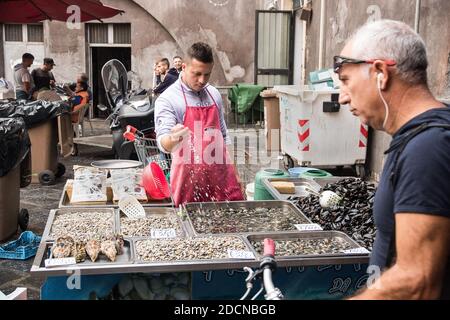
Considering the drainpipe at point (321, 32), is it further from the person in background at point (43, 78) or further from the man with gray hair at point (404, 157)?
the man with gray hair at point (404, 157)

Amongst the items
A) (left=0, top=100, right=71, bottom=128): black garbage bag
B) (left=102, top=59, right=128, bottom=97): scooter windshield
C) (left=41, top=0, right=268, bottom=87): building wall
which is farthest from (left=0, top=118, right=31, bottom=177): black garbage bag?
(left=41, top=0, right=268, bottom=87): building wall

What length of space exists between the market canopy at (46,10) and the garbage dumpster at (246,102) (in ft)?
12.3

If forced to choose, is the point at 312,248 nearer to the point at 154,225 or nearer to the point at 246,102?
the point at 154,225

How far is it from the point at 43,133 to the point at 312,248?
6207 mm

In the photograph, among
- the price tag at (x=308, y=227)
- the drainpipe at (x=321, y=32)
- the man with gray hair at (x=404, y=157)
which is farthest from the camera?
the drainpipe at (x=321, y=32)

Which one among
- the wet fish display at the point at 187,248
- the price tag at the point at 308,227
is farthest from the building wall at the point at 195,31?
the wet fish display at the point at 187,248

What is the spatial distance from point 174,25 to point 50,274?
535 inches

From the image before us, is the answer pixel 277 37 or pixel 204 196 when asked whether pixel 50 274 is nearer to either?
pixel 204 196

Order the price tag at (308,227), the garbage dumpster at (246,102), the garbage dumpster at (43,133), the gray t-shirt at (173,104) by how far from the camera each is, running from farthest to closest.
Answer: the garbage dumpster at (246,102) → the garbage dumpster at (43,133) → the gray t-shirt at (173,104) → the price tag at (308,227)

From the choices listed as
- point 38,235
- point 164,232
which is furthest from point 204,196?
point 38,235

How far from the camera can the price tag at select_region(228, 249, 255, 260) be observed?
246 centimetres

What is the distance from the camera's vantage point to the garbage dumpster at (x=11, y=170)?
5.24 meters

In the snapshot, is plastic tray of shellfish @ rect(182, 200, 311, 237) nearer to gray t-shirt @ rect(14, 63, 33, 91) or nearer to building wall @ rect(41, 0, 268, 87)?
gray t-shirt @ rect(14, 63, 33, 91)

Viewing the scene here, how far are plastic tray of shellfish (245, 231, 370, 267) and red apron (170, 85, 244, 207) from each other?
905 millimetres
